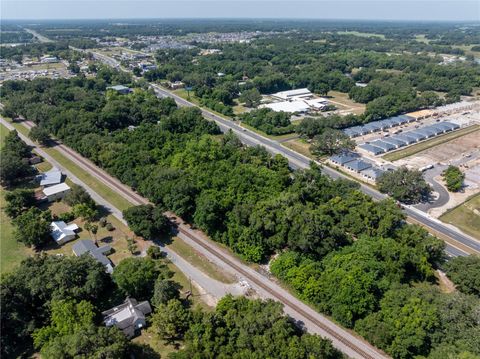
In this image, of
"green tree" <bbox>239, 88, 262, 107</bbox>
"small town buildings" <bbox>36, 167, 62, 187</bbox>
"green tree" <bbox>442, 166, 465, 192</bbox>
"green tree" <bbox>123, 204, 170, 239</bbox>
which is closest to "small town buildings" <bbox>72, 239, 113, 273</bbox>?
"green tree" <bbox>123, 204, 170, 239</bbox>

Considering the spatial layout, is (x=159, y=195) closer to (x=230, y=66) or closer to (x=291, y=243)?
(x=291, y=243)

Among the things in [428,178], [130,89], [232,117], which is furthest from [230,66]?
[428,178]

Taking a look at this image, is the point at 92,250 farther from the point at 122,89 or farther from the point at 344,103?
the point at 344,103

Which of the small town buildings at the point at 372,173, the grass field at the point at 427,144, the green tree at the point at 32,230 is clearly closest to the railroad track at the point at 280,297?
the green tree at the point at 32,230

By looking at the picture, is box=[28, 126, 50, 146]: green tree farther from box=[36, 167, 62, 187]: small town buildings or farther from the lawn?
the lawn

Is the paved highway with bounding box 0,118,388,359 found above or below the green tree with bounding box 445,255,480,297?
below

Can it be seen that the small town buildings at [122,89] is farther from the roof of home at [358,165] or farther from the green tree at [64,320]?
the green tree at [64,320]
